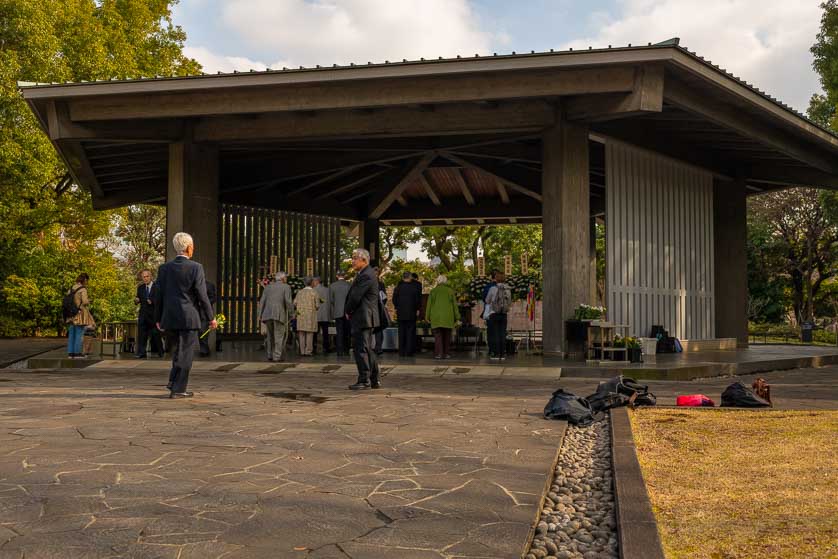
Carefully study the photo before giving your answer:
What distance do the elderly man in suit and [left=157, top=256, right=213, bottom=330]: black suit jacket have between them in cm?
508

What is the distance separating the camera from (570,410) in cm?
719

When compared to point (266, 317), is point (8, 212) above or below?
above

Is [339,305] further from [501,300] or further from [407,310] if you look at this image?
[501,300]

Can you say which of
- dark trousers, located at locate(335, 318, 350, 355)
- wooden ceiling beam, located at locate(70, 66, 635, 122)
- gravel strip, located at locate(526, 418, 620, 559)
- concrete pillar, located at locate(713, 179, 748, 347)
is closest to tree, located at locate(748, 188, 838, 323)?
concrete pillar, located at locate(713, 179, 748, 347)

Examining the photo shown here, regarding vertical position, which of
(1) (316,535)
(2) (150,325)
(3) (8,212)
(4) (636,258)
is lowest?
(1) (316,535)

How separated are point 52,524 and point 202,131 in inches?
474

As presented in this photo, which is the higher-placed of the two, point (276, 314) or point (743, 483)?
point (276, 314)

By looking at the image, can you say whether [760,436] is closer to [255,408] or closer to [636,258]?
[255,408]

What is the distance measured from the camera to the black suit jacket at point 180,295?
8.41 meters

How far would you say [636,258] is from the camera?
51.8ft

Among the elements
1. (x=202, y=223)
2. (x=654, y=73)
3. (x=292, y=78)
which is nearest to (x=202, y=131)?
(x=202, y=223)

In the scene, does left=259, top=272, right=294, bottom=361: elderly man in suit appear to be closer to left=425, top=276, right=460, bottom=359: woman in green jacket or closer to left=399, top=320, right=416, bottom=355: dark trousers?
left=399, top=320, right=416, bottom=355: dark trousers

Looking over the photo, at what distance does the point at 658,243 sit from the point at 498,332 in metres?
4.68

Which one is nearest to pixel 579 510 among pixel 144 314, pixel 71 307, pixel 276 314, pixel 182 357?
pixel 182 357
